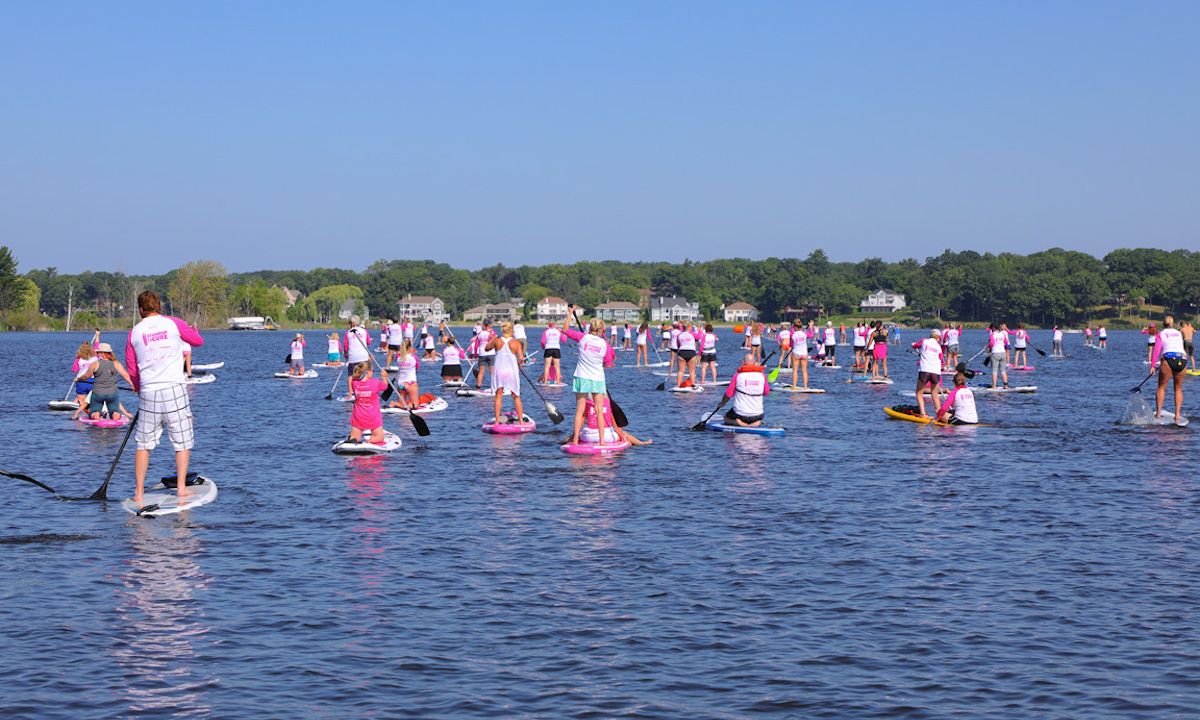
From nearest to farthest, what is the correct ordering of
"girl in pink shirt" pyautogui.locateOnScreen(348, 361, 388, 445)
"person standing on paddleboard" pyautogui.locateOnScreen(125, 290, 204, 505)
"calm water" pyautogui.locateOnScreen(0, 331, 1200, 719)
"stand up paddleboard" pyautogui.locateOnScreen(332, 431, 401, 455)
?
"calm water" pyautogui.locateOnScreen(0, 331, 1200, 719) → "person standing on paddleboard" pyautogui.locateOnScreen(125, 290, 204, 505) → "girl in pink shirt" pyautogui.locateOnScreen(348, 361, 388, 445) → "stand up paddleboard" pyautogui.locateOnScreen(332, 431, 401, 455)

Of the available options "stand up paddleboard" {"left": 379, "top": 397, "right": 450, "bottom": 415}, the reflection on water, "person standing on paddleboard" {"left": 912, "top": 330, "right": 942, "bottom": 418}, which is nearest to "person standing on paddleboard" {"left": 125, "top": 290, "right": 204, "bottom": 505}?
the reflection on water

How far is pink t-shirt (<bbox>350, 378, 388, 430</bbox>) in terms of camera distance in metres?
19.9

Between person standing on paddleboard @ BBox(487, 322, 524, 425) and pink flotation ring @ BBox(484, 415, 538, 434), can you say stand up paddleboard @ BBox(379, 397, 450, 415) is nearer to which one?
pink flotation ring @ BBox(484, 415, 538, 434)

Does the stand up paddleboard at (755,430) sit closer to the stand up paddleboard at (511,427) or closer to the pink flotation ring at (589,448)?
the pink flotation ring at (589,448)

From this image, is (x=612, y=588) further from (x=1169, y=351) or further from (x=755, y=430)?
(x=1169, y=351)

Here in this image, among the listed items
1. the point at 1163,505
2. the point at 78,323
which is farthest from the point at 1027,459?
the point at 78,323

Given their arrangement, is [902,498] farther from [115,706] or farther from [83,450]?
[83,450]

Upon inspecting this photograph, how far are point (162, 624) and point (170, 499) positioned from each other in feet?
17.2

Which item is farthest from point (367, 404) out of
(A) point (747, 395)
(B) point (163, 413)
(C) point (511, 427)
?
(A) point (747, 395)

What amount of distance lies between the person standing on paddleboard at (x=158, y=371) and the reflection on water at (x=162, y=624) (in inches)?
46.6

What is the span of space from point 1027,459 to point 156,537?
14157 mm

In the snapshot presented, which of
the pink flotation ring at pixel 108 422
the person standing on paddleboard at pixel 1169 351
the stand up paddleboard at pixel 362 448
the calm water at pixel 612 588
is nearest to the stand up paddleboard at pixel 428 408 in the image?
the pink flotation ring at pixel 108 422

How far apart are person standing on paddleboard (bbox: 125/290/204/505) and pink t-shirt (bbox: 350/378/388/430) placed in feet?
19.7

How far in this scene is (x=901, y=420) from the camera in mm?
28094
